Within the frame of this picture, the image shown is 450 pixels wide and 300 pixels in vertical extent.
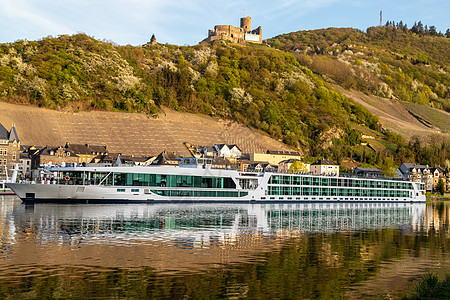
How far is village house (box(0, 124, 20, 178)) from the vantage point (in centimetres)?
10838

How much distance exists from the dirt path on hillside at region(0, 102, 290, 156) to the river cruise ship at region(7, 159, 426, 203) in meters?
54.1

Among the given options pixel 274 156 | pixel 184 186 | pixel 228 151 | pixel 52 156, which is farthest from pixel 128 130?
pixel 184 186

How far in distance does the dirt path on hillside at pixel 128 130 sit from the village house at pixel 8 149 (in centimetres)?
816

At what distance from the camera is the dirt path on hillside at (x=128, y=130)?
419 ft

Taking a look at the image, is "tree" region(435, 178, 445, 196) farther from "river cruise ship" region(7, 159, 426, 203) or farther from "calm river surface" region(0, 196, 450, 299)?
"calm river surface" region(0, 196, 450, 299)

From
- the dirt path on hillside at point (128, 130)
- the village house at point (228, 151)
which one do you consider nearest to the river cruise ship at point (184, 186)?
the village house at point (228, 151)

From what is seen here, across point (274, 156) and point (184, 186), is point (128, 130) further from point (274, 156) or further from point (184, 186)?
point (184, 186)

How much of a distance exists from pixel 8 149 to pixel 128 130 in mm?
37256

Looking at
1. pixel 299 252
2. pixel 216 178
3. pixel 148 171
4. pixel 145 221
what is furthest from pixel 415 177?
pixel 299 252

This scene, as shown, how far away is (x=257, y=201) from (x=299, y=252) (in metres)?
52.2

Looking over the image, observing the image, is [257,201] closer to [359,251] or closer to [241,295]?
[359,251]

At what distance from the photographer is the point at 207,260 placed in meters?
25.2

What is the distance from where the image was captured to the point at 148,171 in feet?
229

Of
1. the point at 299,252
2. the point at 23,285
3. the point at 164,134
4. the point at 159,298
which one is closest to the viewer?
the point at 159,298
